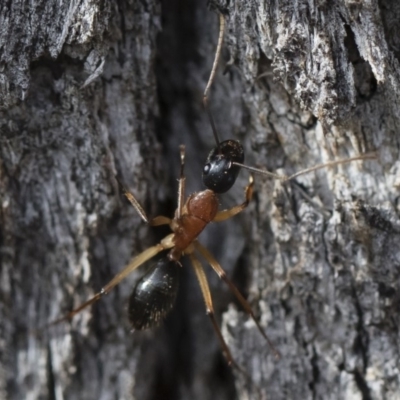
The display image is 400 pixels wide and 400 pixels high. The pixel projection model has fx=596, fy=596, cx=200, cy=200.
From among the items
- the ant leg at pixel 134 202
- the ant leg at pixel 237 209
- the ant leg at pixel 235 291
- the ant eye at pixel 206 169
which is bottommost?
the ant leg at pixel 235 291

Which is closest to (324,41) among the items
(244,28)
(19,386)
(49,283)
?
(244,28)

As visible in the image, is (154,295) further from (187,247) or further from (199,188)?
(199,188)

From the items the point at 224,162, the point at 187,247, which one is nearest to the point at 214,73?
the point at 224,162

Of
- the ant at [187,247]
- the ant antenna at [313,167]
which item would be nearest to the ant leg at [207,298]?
the ant at [187,247]

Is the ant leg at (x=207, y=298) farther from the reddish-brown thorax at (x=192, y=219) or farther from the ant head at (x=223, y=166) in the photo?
the ant head at (x=223, y=166)

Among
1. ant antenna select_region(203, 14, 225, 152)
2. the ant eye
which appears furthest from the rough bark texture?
the ant eye

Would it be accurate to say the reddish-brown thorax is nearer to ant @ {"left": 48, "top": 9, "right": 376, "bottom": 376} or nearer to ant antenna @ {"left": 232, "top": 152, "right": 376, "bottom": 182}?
ant @ {"left": 48, "top": 9, "right": 376, "bottom": 376}

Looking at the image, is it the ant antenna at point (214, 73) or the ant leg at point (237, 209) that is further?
the ant leg at point (237, 209)

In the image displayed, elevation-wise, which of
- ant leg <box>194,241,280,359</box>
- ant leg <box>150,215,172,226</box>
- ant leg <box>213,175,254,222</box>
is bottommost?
ant leg <box>194,241,280,359</box>
